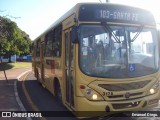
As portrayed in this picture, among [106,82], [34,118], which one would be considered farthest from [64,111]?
[106,82]

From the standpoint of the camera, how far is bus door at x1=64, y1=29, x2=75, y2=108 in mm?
8203

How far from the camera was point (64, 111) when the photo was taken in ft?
32.9

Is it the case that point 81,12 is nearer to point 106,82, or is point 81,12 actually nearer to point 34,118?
point 106,82

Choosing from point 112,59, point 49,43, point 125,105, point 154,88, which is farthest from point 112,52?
point 49,43

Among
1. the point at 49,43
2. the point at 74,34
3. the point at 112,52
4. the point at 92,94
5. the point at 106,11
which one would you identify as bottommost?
the point at 92,94

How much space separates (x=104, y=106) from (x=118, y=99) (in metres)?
0.45

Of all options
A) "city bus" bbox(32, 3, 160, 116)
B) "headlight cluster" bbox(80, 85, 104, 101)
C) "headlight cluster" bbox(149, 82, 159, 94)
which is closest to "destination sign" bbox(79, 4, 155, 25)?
"city bus" bbox(32, 3, 160, 116)

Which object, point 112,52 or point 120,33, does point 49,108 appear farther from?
point 120,33

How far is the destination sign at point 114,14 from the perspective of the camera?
7.81m

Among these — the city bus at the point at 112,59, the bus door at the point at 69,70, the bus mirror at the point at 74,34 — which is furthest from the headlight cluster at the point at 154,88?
the bus mirror at the point at 74,34

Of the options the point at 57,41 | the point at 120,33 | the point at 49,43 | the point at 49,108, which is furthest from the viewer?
the point at 49,43

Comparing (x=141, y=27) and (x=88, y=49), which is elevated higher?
(x=141, y=27)

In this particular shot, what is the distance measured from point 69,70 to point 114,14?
2.07 meters

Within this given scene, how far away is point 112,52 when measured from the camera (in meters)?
7.70
